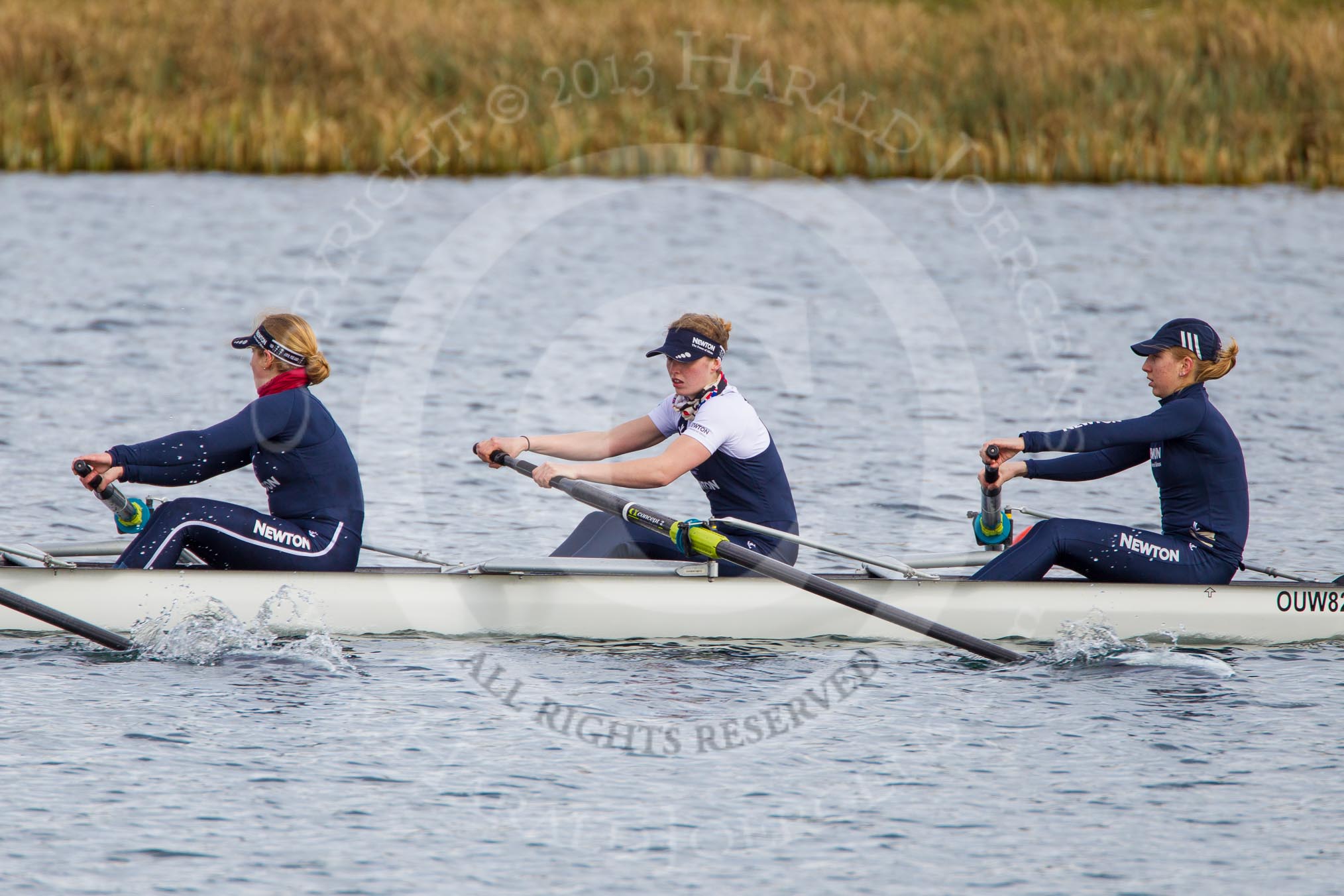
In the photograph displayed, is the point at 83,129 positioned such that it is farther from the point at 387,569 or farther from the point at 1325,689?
the point at 1325,689

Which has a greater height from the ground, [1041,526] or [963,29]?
[963,29]

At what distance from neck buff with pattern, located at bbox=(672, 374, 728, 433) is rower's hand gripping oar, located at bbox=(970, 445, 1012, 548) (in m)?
1.53

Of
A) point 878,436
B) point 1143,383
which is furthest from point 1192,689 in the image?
point 1143,383

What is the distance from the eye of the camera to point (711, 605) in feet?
29.1

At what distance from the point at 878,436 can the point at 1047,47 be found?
514 inches

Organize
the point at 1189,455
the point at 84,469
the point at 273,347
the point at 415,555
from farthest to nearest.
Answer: the point at 415,555
the point at 1189,455
the point at 273,347
the point at 84,469

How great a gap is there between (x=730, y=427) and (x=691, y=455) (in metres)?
0.26

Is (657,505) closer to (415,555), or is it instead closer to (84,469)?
(415,555)

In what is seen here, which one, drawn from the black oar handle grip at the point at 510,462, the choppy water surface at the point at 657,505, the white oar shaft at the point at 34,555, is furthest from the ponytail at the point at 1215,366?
the white oar shaft at the point at 34,555

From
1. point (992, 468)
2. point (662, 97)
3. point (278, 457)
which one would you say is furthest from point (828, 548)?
point (662, 97)

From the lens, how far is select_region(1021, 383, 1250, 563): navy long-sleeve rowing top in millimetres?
8734

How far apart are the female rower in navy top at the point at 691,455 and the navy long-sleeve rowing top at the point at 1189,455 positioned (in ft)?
4.68

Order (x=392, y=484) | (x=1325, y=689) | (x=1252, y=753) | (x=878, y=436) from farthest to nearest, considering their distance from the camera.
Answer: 1. (x=878, y=436)
2. (x=392, y=484)
3. (x=1325, y=689)
4. (x=1252, y=753)

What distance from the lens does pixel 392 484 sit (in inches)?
517
